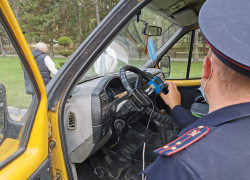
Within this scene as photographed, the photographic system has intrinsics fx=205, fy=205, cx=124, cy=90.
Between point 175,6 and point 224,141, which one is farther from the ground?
point 175,6

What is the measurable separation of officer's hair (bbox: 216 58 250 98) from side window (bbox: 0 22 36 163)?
0.87 meters

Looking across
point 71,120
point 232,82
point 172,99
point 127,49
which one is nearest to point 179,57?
point 127,49

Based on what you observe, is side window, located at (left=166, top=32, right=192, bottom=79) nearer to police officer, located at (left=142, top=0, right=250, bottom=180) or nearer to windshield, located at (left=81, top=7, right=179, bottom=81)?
windshield, located at (left=81, top=7, right=179, bottom=81)

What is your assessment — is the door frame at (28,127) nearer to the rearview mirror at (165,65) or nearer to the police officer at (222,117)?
the police officer at (222,117)

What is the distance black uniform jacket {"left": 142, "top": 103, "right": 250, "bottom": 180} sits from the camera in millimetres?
595

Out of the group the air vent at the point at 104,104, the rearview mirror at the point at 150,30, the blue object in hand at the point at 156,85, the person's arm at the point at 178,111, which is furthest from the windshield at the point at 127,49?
the person's arm at the point at 178,111

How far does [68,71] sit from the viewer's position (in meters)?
1.24

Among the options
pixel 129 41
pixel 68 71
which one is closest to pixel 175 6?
pixel 129 41

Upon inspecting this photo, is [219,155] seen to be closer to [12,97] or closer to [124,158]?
[12,97]

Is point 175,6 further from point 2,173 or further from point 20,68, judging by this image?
point 2,173

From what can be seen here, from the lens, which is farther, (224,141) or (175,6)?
(175,6)

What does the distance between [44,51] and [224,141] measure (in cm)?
546

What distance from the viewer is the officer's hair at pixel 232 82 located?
68cm

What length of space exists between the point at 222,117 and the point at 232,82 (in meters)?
0.12
